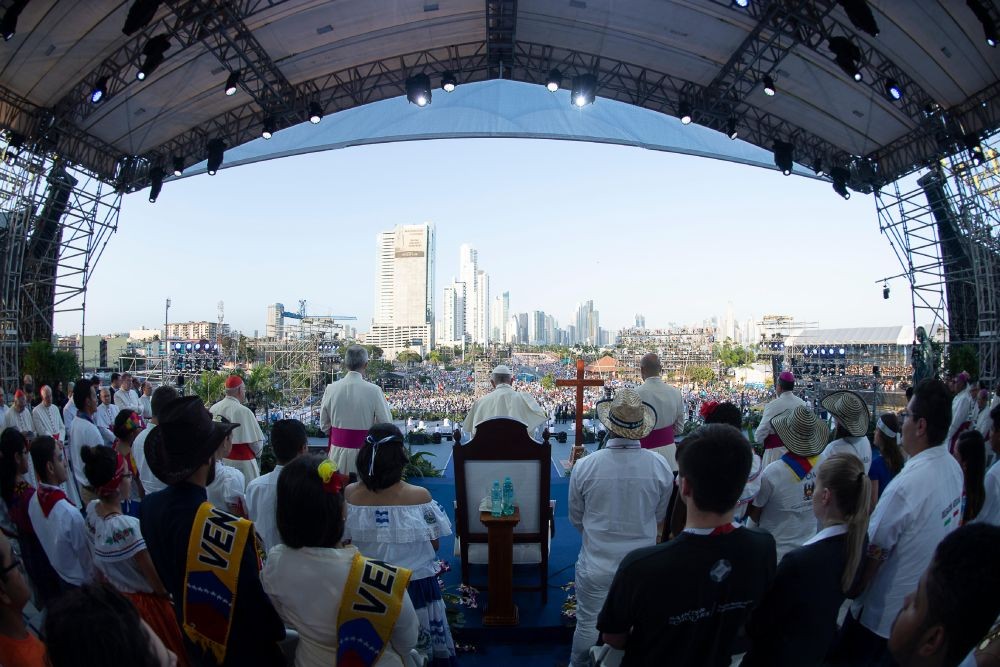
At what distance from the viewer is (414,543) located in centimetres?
229

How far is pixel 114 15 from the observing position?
24.9 ft

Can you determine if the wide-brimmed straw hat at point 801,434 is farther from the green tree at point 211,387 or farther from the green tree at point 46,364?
the green tree at point 211,387

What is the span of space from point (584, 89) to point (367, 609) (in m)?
9.17

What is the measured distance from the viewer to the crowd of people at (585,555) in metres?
1.15

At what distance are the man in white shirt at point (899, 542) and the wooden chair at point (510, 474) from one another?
1.83m

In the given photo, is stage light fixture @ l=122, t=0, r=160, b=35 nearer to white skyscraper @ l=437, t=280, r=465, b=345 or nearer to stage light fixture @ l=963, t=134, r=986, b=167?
stage light fixture @ l=963, t=134, r=986, b=167

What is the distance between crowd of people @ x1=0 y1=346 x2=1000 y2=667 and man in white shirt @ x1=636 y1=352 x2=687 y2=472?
151 centimetres

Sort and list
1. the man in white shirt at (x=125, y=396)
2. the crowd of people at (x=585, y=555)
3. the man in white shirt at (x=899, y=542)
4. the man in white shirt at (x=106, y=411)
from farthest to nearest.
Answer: the man in white shirt at (x=125, y=396)
the man in white shirt at (x=106, y=411)
the man in white shirt at (x=899, y=542)
the crowd of people at (x=585, y=555)

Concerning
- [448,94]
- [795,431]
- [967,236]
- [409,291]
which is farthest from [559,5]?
[409,291]

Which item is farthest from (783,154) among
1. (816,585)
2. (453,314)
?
(453,314)

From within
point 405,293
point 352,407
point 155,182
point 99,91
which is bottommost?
point 352,407

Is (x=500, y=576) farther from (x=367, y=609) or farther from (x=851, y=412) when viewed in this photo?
(x=851, y=412)

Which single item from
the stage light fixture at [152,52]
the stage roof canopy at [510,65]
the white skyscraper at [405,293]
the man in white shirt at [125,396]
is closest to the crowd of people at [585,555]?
the man in white shirt at [125,396]

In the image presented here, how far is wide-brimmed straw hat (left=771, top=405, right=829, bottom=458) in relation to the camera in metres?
2.68
